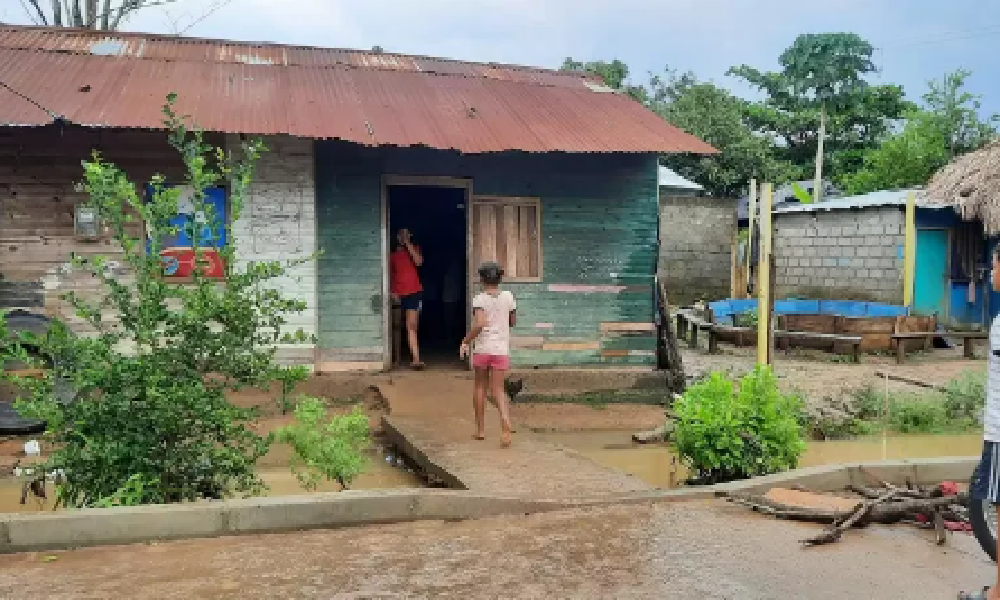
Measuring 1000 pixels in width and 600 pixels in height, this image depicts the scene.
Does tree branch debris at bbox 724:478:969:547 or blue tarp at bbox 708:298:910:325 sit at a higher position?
blue tarp at bbox 708:298:910:325

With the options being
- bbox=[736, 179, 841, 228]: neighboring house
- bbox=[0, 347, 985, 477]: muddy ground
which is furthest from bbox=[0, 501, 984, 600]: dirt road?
bbox=[736, 179, 841, 228]: neighboring house

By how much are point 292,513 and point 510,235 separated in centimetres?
584

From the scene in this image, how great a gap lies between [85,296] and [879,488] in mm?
8077

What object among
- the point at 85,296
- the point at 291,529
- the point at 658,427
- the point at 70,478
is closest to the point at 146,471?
the point at 70,478

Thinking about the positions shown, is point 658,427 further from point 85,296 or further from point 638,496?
point 85,296

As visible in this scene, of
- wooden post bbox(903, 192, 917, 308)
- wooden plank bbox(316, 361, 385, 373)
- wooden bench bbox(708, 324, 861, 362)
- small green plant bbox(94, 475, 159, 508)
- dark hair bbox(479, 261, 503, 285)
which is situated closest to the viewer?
small green plant bbox(94, 475, 159, 508)

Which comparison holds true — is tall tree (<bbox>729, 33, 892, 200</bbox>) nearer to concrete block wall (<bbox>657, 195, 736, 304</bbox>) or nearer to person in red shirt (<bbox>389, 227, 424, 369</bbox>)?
concrete block wall (<bbox>657, 195, 736, 304</bbox>)

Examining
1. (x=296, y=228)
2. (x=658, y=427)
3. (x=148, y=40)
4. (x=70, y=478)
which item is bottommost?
(x=658, y=427)

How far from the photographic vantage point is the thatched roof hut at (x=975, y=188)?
15.3 meters

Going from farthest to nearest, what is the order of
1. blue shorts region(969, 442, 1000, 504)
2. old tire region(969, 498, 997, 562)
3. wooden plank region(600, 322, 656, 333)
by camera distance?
wooden plank region(600, 322, 656, 333)
old tire region(969, 498, 997, 562)
blue shorts region(969, 442, 1000, 504)

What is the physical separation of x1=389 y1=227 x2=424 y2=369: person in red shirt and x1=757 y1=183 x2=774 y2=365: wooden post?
13.5 ft

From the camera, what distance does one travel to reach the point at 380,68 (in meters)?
10.9

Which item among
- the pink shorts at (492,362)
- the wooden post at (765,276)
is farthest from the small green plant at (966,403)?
the pink shorts at (492,362)

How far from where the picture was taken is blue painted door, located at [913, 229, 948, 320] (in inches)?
656
